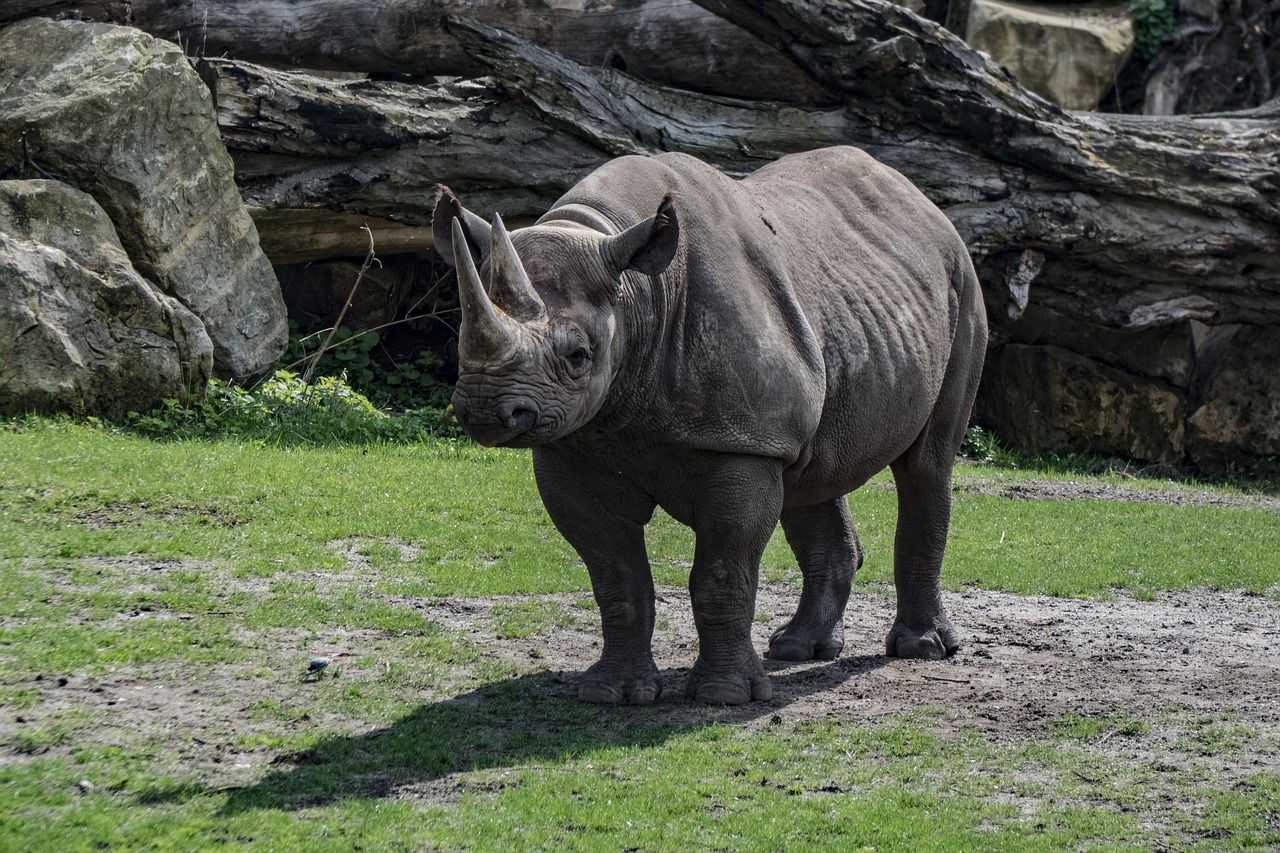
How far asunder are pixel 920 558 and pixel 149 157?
301 inches

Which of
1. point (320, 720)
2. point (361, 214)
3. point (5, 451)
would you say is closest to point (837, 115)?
point (361, 214)

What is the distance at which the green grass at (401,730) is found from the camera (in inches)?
203

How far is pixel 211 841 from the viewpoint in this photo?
187 inches

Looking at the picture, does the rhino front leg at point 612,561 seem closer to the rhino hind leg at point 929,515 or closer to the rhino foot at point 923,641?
the rhino foot at point 923,641

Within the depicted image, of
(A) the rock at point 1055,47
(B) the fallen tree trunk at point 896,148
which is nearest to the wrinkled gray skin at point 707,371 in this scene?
(B) the fallen tree trunk at point 896,148

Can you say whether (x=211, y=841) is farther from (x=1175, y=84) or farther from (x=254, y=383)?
(x=1175, y=84)

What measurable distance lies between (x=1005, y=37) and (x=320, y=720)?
1609 cm

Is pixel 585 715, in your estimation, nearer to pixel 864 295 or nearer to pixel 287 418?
pixel 864 295

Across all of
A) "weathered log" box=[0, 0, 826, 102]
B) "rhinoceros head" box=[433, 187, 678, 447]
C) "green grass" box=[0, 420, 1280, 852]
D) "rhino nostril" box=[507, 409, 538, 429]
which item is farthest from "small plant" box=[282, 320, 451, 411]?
"rhino nostril" box=[507, 409, 538, 429]

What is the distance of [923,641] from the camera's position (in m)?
8.30

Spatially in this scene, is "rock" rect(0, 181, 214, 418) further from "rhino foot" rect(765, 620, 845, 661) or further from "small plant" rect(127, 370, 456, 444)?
"rhino foot" rect(765, 620, 845, 661)

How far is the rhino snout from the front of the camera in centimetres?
576

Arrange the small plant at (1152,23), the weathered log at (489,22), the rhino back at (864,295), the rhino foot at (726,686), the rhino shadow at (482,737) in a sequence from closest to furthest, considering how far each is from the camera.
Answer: the rhino shadow at (482,737) → the rhino foot at (726,686) → the rhino back at (864,295) → the weathered log at (489,22) → the small plant at (1152,23)

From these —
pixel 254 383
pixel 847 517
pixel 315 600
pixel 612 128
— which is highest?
pixel 612 128
